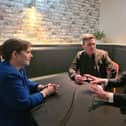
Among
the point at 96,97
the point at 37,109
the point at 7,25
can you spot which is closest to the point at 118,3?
the point at 7,25

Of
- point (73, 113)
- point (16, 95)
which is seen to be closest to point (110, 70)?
point (73, 113)

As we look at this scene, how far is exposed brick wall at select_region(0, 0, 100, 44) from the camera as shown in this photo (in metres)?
3.66

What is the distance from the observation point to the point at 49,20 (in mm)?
4324

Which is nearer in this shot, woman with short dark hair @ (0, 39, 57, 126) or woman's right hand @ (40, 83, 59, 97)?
woman with short dark hair @ (0, 39, 57, 126)

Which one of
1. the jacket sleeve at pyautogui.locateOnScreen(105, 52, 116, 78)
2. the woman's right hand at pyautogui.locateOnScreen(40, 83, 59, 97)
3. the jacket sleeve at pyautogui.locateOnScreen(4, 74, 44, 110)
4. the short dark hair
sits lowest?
the jacket sleeve at pyautogui.locateOnScreen(105, 52, 116, 78)

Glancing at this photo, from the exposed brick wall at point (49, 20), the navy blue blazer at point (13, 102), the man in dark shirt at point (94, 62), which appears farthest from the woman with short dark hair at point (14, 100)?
the exposed brick wall at point (49, 20)

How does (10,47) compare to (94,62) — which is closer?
(10,47)

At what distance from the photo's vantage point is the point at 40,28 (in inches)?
165

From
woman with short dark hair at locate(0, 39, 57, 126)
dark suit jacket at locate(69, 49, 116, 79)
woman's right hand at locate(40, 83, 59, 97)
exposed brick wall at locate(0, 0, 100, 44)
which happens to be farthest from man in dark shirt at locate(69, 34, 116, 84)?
woman with short dark hair at locate(0, 39, 57, 126)

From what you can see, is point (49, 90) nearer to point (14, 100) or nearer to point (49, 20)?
point (14, 100)

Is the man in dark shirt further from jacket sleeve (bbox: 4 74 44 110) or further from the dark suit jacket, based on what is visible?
jacket sleeve (bbox: 4 74 44 110)

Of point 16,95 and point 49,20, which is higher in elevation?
point 49,20

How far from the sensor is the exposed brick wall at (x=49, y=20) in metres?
3.66

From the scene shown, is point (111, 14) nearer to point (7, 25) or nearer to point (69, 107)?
point (7, 25)
